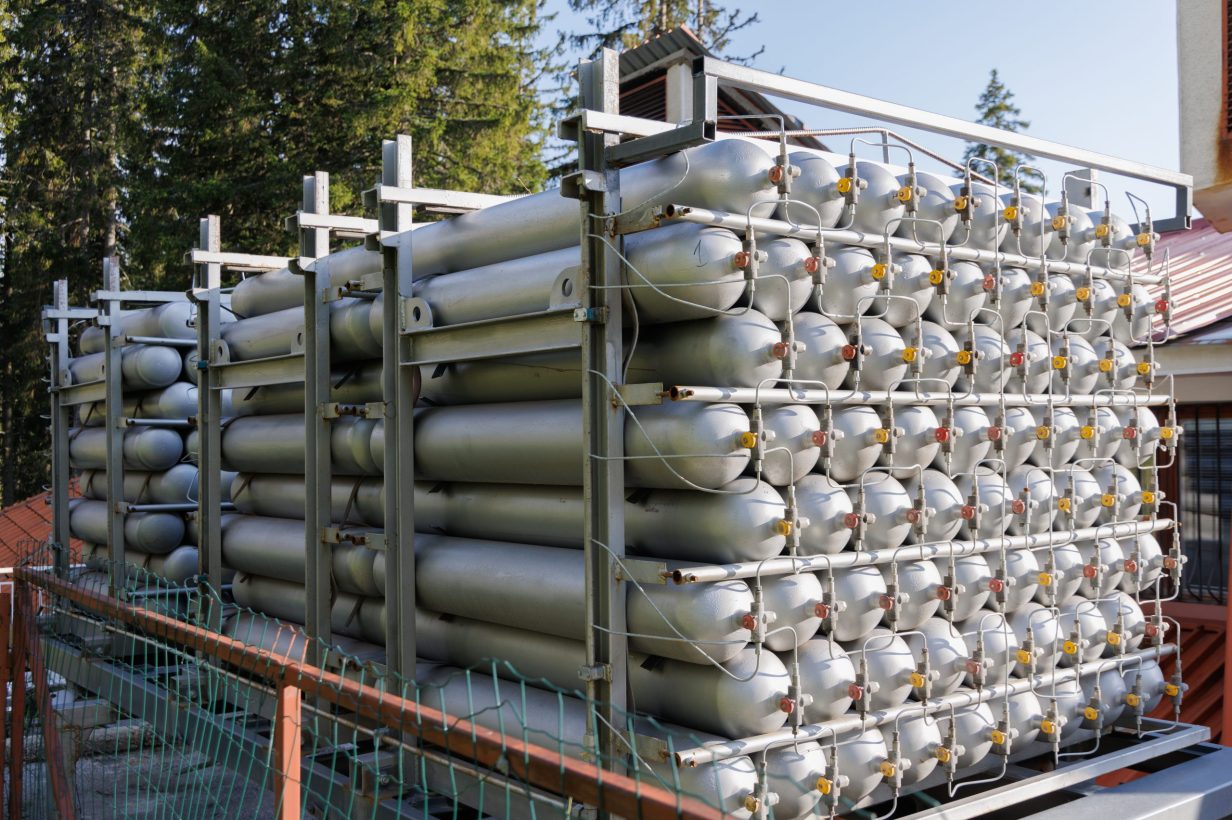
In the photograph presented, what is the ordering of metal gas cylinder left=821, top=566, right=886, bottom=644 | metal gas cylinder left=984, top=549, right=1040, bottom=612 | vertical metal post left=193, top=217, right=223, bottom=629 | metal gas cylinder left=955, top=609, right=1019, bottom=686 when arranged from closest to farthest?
metal gas cylinder left=821, top=566, right=886, bottom=644, metal gas cylinder left=955, top=609, right=1019, bottom=686, metal gas cylinder left=984, top=549, right=1040, bottom=612, vertical metal post left=193, top=217, right=223, bottom=629

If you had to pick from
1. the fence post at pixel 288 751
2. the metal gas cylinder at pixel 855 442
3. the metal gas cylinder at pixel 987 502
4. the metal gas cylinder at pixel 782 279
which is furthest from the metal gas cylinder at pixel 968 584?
the fence post at pixel 288 751

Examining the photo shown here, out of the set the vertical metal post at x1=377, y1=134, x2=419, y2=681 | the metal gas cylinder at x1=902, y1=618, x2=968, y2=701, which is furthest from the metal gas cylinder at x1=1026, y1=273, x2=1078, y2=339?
the vertical metal post at x1=377, y1=134, x2=419, y2=681

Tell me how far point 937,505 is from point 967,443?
13.6 inches

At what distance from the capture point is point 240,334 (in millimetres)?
6766

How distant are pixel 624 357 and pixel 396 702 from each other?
1.55 m

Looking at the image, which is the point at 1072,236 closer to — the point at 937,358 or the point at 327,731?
the point at 937,358

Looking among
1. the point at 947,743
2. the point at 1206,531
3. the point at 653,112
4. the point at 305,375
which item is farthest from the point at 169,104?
the point at 947,743

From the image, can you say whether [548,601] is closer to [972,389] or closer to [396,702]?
[396,702]

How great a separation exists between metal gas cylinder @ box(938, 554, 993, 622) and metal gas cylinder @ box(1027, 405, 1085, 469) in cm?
68

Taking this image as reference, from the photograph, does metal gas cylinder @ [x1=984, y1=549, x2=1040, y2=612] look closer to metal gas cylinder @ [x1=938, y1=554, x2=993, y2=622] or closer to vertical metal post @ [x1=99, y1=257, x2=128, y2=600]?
metal gas cylinder @ [x1=938, y1=554, x2=993, y2=622]

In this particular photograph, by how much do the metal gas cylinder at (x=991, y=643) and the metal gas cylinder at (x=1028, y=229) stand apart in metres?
1.51

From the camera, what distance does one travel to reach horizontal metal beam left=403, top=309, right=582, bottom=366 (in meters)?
4.09

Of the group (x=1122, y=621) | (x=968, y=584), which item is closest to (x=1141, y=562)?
(x=1122, y=621)

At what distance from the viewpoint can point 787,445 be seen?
3820 millimetres
